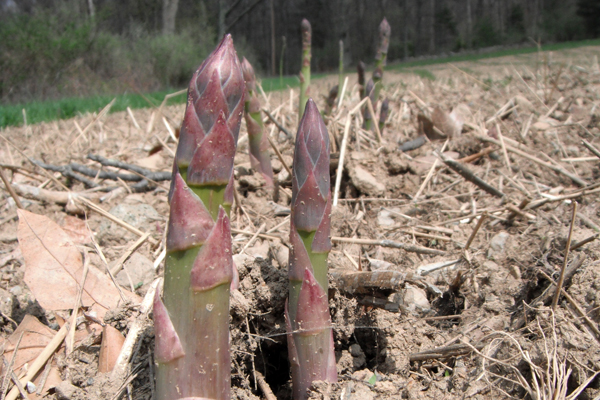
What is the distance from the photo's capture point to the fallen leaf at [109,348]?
1390 millimetres

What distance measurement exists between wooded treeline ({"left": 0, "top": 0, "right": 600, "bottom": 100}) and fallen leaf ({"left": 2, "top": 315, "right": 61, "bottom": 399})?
14.4ft

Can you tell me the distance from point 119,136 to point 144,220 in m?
2.38

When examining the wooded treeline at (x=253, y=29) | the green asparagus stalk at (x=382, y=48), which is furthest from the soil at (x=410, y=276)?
the wooded treeline at (x=253, y=29)

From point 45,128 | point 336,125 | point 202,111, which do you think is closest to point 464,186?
point 336,125

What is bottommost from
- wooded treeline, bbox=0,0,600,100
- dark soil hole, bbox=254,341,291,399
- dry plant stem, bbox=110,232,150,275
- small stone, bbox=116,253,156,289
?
dark soil hole, bbox=254,341,291,399

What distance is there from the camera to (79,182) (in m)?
3.09

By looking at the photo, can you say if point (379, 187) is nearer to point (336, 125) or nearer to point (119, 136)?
point (336, 125)

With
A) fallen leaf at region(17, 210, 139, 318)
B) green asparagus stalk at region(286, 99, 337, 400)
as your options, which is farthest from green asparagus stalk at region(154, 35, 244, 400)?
fallen leaf at region(17, 210, 139, 318)

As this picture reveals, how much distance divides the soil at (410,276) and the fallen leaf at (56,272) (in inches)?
3.4

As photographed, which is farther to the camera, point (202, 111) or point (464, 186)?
point (464, 186)

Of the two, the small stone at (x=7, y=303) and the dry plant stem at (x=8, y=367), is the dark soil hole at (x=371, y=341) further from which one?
the small stone at (x=7, y=303)

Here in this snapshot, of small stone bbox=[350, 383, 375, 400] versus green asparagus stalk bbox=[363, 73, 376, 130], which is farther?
green asparagus stalk bbox=[363, 73, 376, 130]

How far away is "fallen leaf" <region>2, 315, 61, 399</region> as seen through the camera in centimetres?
146

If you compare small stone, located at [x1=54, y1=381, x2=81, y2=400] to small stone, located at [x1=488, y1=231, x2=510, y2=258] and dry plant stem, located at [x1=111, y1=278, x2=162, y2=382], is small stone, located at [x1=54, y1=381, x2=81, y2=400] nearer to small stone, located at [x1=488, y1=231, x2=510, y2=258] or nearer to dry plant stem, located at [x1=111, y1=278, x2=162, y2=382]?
dry plant stem, located at [x1=111, y1=278, x2=162, y2=382]
